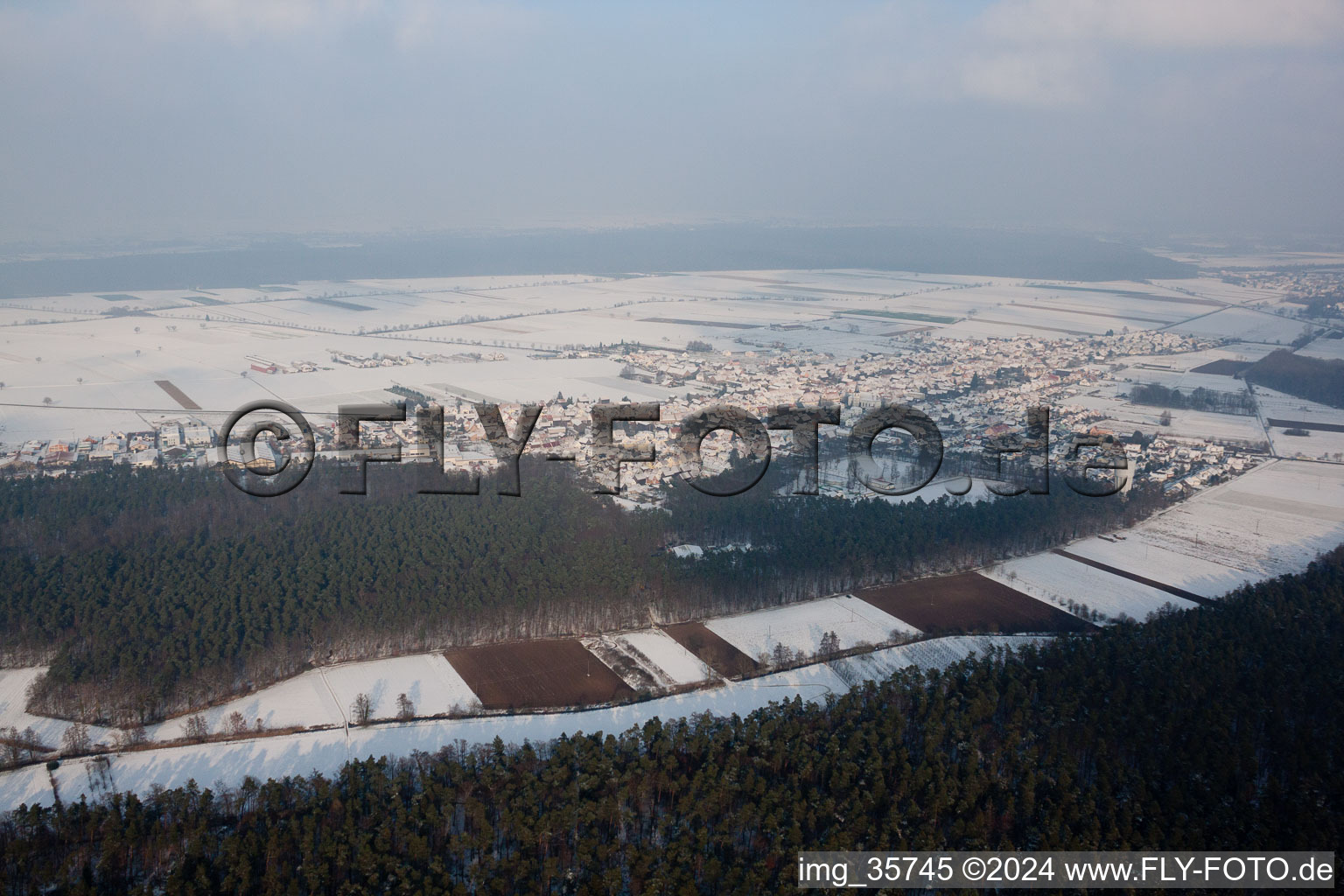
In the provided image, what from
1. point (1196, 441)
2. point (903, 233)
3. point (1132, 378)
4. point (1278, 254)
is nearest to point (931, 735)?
point (1196, 441)

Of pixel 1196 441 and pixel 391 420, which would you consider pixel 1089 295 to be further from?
pixel 391 420

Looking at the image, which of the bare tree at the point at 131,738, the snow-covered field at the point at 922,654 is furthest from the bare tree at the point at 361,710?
the snow-covered field at the point at 922,654

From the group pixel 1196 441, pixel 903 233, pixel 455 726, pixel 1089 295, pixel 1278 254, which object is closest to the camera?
pixel 455 726

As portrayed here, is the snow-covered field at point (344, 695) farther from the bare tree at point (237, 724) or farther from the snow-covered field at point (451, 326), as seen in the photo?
the snow-covered field at point (451, 326)

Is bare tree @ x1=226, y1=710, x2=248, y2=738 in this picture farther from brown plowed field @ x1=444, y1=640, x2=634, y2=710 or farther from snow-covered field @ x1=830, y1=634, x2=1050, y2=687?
snow-covered field @ x1=830, y1=634, x2=1050, y2=687

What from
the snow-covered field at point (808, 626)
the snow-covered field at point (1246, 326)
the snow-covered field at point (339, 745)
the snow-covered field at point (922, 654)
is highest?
the snow-covered field at point (1246, 326)

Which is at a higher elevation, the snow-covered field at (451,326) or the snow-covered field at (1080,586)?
the snow-covered field at (451,326)
